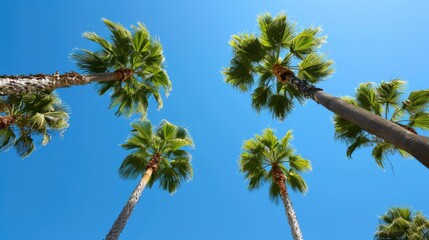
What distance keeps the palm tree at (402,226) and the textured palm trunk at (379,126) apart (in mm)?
7899

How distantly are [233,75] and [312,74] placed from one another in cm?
321

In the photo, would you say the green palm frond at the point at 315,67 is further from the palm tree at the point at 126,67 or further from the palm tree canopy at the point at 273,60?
the palm tree at the point at 126,67

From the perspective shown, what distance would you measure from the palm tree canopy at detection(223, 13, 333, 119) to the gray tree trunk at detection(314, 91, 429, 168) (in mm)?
4700

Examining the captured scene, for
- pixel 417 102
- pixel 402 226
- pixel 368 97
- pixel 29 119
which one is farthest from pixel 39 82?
pixel 402 226

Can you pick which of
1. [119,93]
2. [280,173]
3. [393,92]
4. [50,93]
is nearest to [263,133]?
[280,173]

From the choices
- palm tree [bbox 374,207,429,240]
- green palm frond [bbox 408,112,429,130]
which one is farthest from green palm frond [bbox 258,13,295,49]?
palm tree [bbox 374,207,429,240]

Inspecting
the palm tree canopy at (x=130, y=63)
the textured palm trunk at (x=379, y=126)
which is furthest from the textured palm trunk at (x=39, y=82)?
the textured palm trunk at (x=379, y=126)

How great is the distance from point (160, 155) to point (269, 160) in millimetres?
4833

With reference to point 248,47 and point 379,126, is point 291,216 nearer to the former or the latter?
point 248,47

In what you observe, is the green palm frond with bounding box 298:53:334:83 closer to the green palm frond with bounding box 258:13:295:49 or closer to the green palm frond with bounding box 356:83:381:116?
the green palm frond with bounding box 258:13:295:49

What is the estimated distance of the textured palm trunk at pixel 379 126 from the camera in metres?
4.15

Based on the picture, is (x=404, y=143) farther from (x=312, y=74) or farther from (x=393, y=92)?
(x=312, y=74)

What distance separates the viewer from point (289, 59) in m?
12.6

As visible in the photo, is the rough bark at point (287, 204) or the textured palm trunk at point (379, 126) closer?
the textured palm trunk at point (379, 126)
